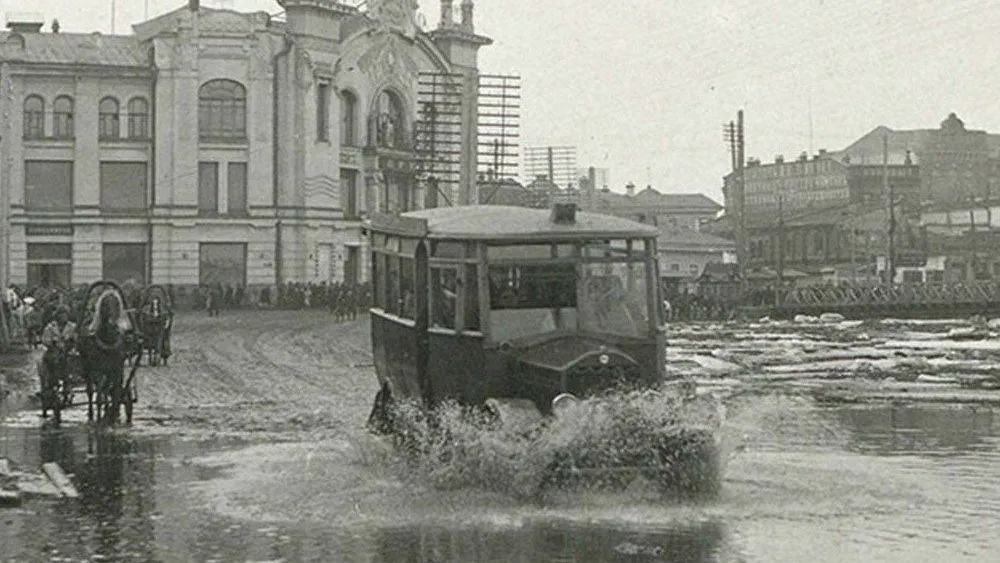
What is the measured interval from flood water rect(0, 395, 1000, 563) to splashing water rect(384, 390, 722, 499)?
0.69 ft

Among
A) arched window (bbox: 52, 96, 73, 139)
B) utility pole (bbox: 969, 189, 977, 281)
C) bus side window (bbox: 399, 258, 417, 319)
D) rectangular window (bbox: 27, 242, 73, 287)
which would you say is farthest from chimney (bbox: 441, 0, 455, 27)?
bus side window (bbox: 399, 258, 417, 319)

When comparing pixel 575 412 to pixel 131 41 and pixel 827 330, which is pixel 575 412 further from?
pixel 131 41

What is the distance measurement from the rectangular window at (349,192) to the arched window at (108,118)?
11.1m

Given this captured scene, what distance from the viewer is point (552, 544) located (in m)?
10.6

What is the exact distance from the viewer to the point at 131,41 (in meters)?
69.8

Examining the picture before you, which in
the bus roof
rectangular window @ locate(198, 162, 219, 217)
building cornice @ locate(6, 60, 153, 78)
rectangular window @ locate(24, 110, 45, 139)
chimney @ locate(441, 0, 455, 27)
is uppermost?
chimney @ locate(441, 0, 455, 27)

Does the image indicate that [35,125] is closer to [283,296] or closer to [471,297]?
[283,296]

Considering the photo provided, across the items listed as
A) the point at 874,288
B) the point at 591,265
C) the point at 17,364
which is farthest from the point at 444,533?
the point at 874,288

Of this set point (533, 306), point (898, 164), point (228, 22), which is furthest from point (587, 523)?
point (898, 164)

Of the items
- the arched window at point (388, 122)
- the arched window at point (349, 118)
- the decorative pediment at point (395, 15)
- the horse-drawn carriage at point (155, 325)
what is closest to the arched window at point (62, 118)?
the arched window at point (349, 118)

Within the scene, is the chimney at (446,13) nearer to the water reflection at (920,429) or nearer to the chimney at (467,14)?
the chimney at (467,14)

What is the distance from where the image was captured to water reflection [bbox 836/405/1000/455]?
55.6 ft

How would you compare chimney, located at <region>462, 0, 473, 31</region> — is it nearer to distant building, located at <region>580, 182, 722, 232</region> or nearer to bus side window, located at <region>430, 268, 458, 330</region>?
distant building, located at <region>580, 182, 722, 232</region>

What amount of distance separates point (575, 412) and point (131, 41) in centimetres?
6132
